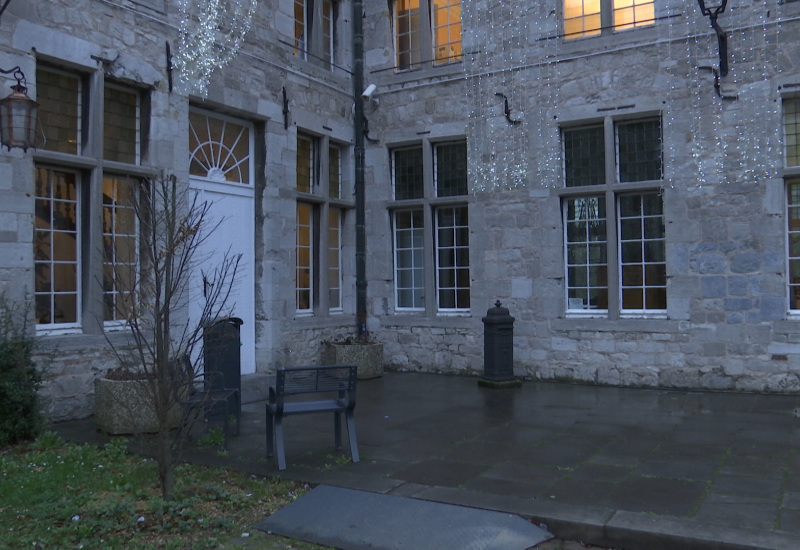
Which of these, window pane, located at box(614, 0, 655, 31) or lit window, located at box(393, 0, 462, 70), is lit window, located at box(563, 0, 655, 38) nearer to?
window pane, located at box(614, 0, 655, 31)

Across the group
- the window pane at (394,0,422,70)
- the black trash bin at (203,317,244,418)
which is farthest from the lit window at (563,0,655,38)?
the black trash bin at (203,317,244,418)

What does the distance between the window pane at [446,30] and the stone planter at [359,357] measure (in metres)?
4.48

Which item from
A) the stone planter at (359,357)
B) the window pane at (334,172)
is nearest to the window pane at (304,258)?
the window pane at (334,172)

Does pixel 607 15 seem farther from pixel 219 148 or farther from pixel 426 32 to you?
pixel 219 148

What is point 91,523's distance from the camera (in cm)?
429

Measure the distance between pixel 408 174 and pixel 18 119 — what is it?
20.0 feet

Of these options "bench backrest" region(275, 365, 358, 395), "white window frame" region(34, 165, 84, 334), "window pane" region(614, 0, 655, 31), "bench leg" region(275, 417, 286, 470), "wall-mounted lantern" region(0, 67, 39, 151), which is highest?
"window pane" region(614, 0, 655, 31)

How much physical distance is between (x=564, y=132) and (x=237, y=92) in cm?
444

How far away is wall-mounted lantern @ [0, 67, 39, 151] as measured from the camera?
6383 millimetres

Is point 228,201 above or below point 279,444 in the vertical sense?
above

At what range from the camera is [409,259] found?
1144 cm

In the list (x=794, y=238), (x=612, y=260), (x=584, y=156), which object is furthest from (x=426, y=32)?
(x=794, y=238)

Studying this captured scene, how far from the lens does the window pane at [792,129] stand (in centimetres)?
876

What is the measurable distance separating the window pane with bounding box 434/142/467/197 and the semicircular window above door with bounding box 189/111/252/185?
2.90 meters
